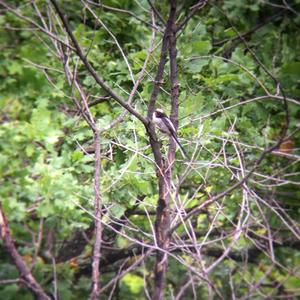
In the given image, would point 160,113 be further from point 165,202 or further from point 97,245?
point 97,245

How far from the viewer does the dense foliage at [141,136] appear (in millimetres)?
3518

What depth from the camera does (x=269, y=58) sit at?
4523 mm

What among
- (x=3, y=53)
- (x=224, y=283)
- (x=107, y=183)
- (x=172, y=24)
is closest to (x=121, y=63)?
(x=107, y=183)

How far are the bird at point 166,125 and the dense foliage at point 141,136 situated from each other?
0.28 ft

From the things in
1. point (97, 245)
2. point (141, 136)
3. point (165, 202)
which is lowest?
point (97, 245)

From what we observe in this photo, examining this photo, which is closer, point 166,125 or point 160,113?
point 166,125

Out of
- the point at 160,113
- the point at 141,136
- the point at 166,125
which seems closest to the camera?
the point at 166,125

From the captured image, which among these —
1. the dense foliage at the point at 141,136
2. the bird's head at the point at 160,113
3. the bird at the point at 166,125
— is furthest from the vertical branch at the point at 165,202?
the bird's head at the point at 160,113

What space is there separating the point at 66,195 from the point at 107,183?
1.35 feet

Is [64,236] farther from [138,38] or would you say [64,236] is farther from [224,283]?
[138,38]

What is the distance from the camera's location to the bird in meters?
3.15

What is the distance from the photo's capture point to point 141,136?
3.50m

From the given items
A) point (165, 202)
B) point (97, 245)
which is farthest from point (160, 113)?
point (97, 245)

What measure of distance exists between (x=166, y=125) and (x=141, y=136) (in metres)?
0.20
